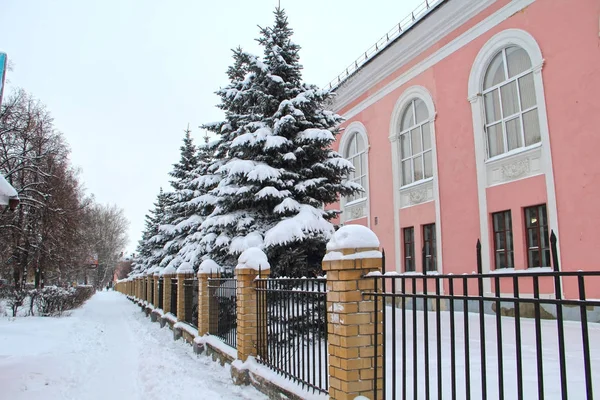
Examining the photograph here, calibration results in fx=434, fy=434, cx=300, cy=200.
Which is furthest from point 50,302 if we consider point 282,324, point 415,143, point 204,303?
point 415,143

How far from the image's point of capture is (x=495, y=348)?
680 cm

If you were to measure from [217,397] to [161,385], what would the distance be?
131cm

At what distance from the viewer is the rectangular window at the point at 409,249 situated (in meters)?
16.1

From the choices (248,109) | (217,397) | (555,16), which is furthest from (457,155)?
(217,397)

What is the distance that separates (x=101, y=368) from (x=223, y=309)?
99.9 inches

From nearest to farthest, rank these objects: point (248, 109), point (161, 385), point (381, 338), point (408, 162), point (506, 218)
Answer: point (381, 338) → point (161, 385) → point (248, 109) → point (506, 218) → point (408, 162)

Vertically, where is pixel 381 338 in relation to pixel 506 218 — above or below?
below

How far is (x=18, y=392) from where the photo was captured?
19.0 ft

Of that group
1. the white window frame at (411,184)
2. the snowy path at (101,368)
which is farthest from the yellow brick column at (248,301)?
the white window frame at (411,184)

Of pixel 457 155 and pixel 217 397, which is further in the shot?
pixel 457 155

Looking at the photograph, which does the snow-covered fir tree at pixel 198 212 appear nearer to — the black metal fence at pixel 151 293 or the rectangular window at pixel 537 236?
the black metal fence at pixel 151 293

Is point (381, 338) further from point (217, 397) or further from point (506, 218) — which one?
point (506, 218)

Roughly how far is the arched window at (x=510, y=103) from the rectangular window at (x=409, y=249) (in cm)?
449

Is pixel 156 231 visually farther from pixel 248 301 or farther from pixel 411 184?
pixel 248 301
